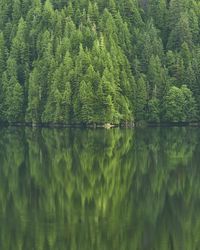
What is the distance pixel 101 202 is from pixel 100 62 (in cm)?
11374

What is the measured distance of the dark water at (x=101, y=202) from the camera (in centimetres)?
3067

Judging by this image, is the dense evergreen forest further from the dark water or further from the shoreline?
the dark water

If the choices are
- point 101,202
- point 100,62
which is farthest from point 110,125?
point 101,202

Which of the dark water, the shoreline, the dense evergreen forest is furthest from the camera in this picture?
the dense evergreen forest

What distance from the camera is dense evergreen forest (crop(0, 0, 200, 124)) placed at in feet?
484

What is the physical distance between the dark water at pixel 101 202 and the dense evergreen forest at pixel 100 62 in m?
80.5

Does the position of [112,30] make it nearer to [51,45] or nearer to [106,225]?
[51,45]

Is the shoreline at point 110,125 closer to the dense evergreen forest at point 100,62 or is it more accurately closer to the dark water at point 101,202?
the dense evergreen forest at point 100,62

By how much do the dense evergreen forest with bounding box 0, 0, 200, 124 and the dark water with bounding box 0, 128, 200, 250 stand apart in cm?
8051

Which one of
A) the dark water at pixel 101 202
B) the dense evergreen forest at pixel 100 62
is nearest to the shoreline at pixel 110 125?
the dense evergreen forest at pixel 100 62

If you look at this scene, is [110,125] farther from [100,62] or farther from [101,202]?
[101,202]

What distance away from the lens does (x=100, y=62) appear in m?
152

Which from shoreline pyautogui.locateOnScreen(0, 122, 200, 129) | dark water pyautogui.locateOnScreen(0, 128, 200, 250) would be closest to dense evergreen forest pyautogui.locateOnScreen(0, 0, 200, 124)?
shoreline pyautogui.locateOnScreen(0, 122, 200, 129)

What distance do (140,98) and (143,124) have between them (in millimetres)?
7173
